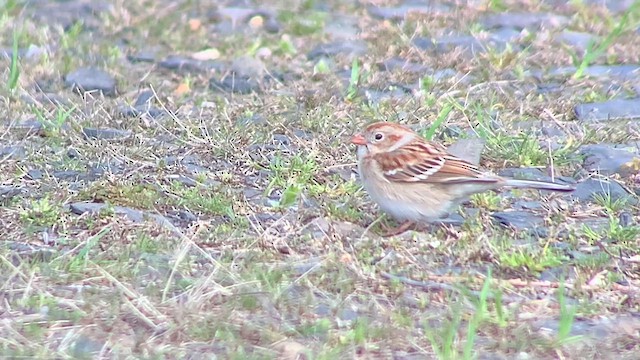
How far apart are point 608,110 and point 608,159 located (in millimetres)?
959

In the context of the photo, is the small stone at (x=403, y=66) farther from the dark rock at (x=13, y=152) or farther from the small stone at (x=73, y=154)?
the dark rock at (x=13, y=152)

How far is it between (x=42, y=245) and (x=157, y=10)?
504 centimetres

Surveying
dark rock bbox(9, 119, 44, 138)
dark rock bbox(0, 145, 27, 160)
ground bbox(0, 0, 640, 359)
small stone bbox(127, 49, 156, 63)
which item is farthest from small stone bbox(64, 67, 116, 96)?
dark rock bbox(0, 145, 27, 160)

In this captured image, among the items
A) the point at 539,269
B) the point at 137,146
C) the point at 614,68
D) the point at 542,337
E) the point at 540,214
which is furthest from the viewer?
the point at 614,68

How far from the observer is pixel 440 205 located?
588 centimetres

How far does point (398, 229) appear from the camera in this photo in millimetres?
5879

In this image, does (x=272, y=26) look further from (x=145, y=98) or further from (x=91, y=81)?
(x=145, y=98)

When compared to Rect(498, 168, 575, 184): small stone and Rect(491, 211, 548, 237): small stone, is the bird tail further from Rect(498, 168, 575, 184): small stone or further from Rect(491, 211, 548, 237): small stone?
Rect(498, 168, 575, 184): small stone

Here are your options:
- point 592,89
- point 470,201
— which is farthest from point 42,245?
point 592,89

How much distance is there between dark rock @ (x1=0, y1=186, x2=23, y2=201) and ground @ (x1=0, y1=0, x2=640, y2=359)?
3cm

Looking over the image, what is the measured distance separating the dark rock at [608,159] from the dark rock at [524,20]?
2.78 meters

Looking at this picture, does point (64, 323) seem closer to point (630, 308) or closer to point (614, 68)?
point (630, 308)

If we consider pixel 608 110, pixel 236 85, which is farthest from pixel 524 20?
pixel 236 85

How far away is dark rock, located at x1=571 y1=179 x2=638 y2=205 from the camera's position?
245 inches
